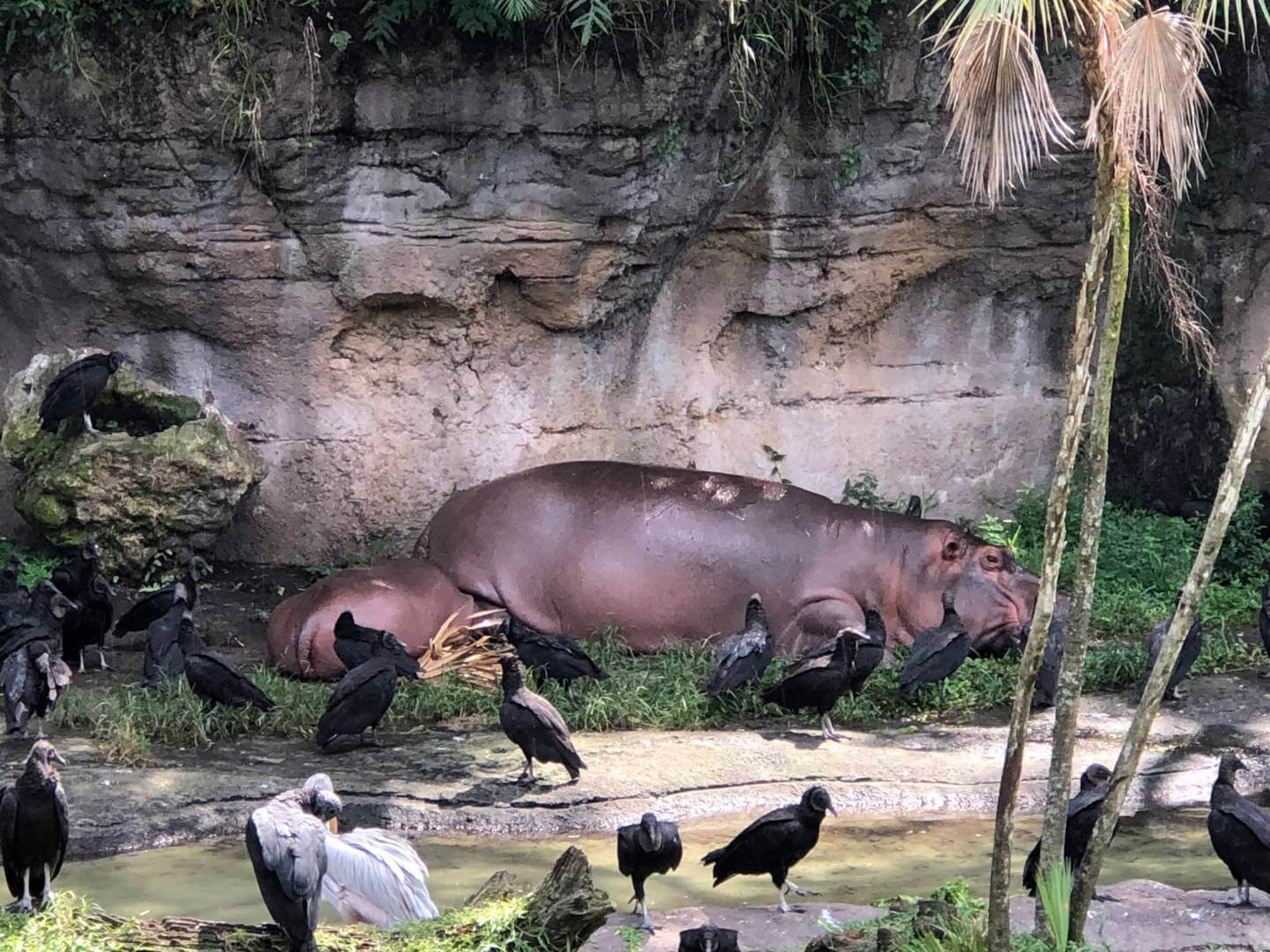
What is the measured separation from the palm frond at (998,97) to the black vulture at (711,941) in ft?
7.79

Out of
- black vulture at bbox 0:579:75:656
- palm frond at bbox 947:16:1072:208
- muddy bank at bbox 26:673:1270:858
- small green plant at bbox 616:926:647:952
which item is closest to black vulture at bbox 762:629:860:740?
muddy bank at bbox 26:673:1270:858

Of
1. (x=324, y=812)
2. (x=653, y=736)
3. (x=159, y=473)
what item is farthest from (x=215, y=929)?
(x=159, y=473)

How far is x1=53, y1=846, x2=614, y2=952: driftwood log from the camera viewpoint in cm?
519

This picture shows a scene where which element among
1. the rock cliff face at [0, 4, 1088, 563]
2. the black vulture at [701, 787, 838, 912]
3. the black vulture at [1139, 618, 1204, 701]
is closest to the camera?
the black vulture at [701, 787, 838, 912]

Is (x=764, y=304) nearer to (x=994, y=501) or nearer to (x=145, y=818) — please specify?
(x=994, y=501)

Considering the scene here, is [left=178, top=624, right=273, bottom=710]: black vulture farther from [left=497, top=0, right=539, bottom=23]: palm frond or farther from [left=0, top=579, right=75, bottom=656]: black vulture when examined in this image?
[left=497, top=0, right=539, bottom=23]: palm frond

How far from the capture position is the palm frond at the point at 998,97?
17.5ft

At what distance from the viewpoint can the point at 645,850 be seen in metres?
6.05

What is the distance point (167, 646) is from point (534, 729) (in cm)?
244

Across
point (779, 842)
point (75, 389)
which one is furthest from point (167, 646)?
point (779, 842)

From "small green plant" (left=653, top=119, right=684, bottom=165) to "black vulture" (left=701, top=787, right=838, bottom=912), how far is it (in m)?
5.84

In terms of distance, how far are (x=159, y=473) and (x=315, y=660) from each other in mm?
1984

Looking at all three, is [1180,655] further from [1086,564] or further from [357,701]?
[357,701]

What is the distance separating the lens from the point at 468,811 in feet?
24.1
